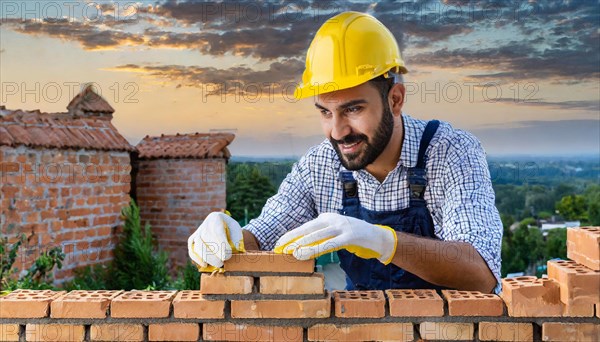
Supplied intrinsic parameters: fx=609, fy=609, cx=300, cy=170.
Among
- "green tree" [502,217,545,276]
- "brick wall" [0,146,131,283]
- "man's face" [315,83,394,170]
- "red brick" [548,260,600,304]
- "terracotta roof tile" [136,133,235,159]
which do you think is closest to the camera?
"red brick" [548,260,600,304]

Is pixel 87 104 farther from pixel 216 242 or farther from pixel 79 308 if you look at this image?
pixel 216 242

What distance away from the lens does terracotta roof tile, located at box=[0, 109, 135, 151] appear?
6.14 m

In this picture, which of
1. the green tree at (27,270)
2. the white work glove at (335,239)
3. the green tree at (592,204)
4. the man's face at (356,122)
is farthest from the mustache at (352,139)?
the green tree at (592,204)

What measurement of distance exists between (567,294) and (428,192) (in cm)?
Result: 97

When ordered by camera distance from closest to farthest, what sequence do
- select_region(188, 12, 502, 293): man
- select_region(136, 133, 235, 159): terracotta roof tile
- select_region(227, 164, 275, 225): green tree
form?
select_region(188, 12, 502, 293): man < select_region(136, 133, 235, 159): terracotta roof tile < select_region(227, 164, 275, 225): green tree

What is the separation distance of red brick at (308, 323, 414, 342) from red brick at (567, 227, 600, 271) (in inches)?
26.4

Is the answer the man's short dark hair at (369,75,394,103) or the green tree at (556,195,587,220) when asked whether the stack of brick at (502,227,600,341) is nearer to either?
the man's short dark hair at (369,75,394,103)

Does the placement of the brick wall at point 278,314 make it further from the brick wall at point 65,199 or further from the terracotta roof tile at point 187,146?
the terracotta roof tile at point 187,146

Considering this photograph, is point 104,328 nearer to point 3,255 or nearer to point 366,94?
point 366,94

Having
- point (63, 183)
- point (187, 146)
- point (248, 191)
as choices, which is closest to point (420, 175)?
point (63, 183)

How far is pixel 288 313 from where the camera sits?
226 cm

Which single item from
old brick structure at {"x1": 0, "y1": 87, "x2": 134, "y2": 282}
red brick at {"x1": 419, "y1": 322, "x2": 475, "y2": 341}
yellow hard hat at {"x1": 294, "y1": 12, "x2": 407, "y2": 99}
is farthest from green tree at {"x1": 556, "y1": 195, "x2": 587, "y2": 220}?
red brick at {"x1": 419, "y1": 322, "x2": 475, "y2": 341}

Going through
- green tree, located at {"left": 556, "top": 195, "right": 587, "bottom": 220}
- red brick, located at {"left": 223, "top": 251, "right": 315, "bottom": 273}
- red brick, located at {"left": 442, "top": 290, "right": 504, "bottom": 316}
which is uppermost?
red brick, located at {"left": 223, "top": 251, "right": 315, "bottom": 273}

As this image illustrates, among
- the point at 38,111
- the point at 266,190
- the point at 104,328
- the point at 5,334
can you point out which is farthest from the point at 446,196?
the point at 266,190
